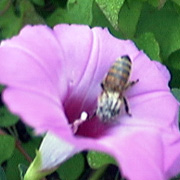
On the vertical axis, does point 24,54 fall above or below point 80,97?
above

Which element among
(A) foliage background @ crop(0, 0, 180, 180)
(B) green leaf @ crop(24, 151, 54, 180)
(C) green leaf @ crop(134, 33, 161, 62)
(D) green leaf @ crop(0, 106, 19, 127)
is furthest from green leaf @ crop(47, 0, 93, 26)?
(B) green leaf @ crop(24, 151, 54, 180)

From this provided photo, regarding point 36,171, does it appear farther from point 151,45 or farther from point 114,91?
point 151,45

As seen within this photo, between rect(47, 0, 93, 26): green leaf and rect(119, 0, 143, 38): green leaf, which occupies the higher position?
rect(47, 0, 93, 26): green leaf

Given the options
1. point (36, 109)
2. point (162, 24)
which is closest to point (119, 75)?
point (36, 109)

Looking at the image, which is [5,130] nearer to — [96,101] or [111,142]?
[96,101]

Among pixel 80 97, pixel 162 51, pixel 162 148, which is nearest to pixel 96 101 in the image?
pixel 80 97

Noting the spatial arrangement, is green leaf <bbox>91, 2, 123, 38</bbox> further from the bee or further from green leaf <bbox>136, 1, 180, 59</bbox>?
the bee
